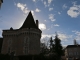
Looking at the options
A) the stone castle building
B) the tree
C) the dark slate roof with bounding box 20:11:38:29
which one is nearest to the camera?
the stone castle building

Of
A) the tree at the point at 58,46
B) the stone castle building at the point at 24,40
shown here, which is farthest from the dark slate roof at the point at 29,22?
the tree at the point at 58,46

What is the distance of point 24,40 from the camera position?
31281 millimetres

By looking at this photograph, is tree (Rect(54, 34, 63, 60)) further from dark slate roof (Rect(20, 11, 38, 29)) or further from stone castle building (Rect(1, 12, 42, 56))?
dark slate roof (Rect(20, 11, 38, 29))

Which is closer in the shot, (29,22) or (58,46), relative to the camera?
(29,22)

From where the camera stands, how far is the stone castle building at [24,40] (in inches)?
1210

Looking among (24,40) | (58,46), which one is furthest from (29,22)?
(58,46)

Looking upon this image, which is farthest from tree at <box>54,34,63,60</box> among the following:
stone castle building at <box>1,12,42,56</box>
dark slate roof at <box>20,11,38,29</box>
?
dark slate roof at <box>20,11,38,29</box>

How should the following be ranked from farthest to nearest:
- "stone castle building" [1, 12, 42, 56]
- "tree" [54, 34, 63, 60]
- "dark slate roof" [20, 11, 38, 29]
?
"tree" [54, 34, 63, 60], "dark slate roof" [20, 11, 38, 29], "stone castle building" [1, 12, 42, 56]

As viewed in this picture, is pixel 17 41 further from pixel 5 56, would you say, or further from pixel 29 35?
pixel 5 56

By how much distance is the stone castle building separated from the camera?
101 ft

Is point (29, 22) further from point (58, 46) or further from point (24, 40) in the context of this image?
point (58, 46)

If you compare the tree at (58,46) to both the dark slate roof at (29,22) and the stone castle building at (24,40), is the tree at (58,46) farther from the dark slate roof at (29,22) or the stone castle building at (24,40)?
the dark slate roof at (29,22)

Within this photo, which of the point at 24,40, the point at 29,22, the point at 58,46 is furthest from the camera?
the point at 58,46

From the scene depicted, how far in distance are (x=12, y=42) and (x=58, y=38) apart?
15876 mm
